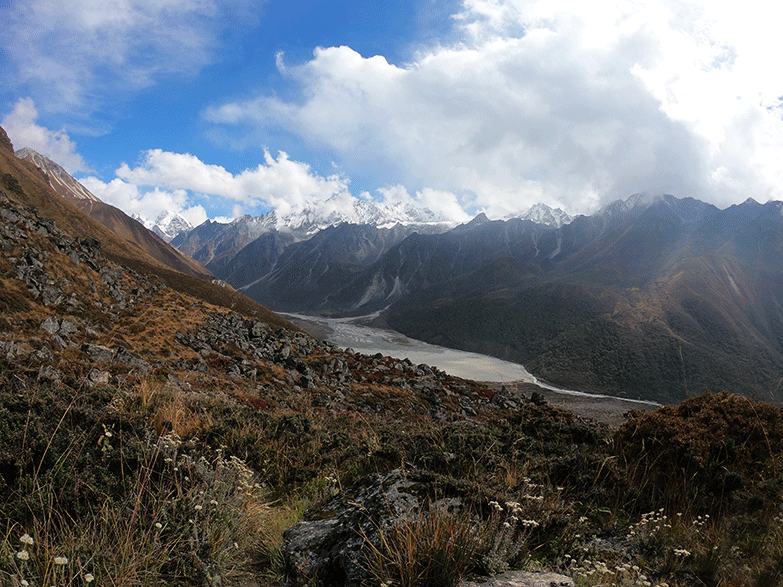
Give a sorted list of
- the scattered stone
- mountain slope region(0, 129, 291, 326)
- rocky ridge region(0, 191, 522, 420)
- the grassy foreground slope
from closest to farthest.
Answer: the scattered stone, the grassy foreground slope, rocky ridge region(0, 191, 522, 420), mountain slope region(0, 129, 291, 326)

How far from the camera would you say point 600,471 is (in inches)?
192

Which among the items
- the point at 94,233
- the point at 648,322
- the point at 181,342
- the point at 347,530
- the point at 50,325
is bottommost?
the point at 181,342

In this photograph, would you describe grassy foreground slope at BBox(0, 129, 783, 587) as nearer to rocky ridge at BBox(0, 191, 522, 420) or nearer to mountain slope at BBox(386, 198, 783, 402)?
rocky ridge at BBox(0, 191, 522, 420)

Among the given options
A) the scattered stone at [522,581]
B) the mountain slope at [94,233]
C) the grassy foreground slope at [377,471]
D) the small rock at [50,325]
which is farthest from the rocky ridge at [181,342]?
the mountain slope at [94,233]

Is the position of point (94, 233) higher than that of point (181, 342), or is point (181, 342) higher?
point (94, 233)

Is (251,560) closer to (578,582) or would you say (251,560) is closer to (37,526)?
(37,526)

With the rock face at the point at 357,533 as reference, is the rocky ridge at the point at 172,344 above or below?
below

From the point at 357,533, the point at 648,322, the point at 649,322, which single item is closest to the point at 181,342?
the point at 357,533

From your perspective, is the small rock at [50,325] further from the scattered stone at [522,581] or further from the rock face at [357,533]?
the scattered stone at [522,581]

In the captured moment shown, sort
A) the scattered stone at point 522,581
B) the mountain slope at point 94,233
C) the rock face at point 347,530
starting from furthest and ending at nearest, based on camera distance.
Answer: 1. the mountain slope at point 94,233
2. the rock face at point 347,530
3. the scattered stone at point 522,581

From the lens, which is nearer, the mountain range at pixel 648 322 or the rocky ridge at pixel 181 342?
the rocky ridge at pixel 181 342

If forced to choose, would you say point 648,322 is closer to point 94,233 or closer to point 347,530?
point 347,530

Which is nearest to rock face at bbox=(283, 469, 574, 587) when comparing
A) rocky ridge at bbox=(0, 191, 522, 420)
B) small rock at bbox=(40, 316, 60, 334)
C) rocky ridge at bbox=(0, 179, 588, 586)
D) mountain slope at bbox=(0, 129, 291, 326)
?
rocky ridge at bbox=(0, 179, 588, 586)

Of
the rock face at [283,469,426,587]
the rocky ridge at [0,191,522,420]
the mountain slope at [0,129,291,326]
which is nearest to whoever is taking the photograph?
the rock face at [283,469,426,587]
